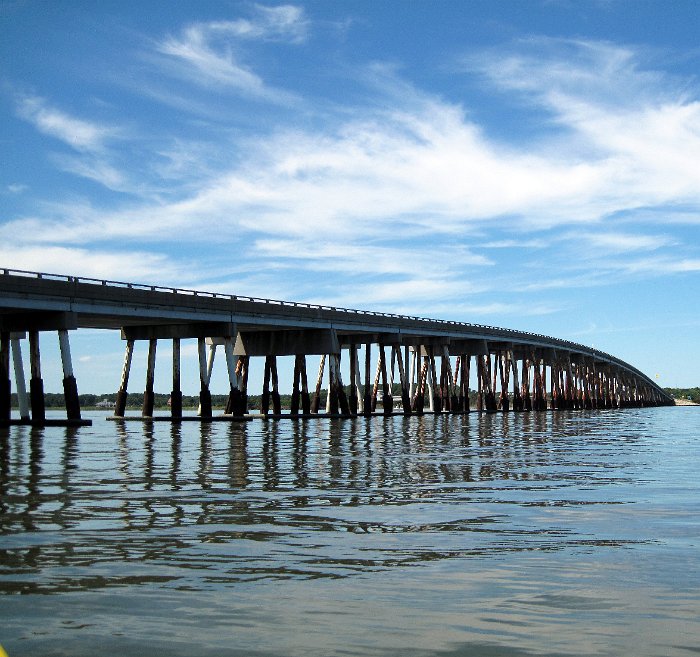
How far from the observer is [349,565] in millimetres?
9984

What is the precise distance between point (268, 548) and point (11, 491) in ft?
27.2

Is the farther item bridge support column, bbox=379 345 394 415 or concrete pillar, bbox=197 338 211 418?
bridge support column, bbox=379 345 394 415

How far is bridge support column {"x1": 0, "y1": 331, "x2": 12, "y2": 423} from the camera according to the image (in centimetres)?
5438

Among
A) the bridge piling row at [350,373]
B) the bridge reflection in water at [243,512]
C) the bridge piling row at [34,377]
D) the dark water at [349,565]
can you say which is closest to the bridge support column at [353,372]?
the bridge piling row at [350,373]

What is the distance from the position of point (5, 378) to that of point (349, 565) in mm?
49275

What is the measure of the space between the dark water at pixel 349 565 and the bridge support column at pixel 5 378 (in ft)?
117

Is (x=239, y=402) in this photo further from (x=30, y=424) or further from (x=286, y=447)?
(x=286, y=447)

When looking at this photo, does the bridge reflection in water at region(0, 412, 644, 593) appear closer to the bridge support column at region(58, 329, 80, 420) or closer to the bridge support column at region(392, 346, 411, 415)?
the bridge support column at region(58, 329, 80, 420)

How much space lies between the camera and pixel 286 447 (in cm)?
3403

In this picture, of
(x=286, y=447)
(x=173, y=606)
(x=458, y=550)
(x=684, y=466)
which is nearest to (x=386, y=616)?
(x=173, y=606)

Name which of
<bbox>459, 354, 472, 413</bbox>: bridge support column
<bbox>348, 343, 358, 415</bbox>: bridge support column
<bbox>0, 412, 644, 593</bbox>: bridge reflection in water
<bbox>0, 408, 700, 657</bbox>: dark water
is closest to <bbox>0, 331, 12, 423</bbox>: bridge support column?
<bbox>0, 412, 644, 593</bbox>: bridge reflection in water

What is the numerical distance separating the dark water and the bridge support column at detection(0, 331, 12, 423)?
35593mm

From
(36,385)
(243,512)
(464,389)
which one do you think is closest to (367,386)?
(464,389)

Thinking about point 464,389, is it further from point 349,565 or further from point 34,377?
point 349,565
